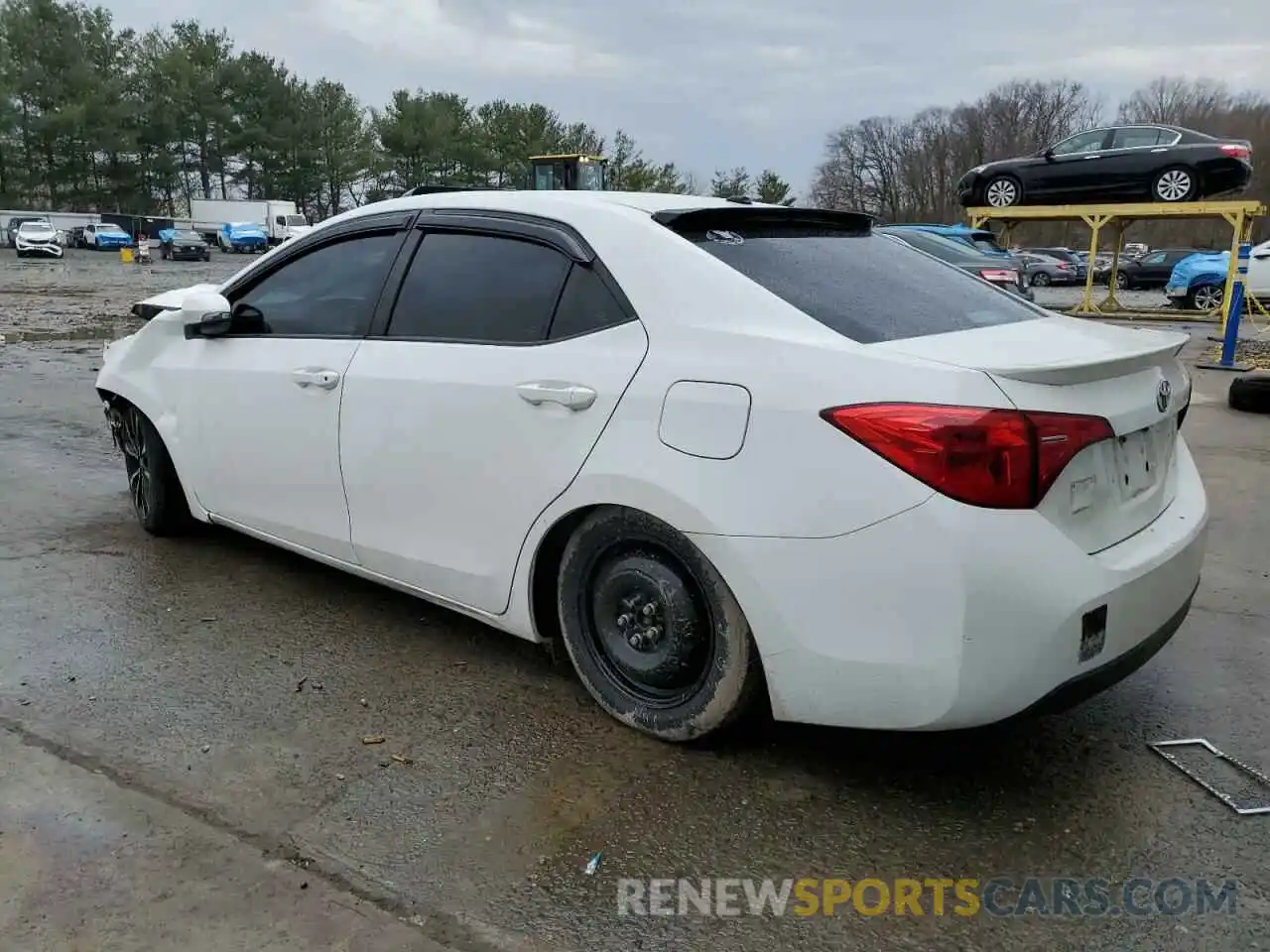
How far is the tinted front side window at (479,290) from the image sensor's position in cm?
316

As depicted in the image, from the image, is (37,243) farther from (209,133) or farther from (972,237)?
(972,237)

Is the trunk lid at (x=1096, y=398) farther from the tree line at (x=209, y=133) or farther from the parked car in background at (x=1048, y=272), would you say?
the tree line at (x=209, y=133)

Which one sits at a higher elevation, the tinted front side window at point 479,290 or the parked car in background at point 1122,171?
the parked car in background at point 1122,171

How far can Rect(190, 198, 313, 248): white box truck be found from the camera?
5841cm

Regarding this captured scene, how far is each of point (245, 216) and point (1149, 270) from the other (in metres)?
48.2

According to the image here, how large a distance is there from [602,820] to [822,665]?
27.6 inches

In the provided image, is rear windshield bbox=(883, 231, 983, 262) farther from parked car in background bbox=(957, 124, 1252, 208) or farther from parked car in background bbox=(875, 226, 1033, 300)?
parked car in background bbox=(957, 124, 1252, 208)

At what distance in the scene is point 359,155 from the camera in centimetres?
7225

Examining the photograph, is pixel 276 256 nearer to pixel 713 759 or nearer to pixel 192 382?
pixel 192 382

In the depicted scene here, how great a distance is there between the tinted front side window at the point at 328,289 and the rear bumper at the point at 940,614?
1758 millimetres

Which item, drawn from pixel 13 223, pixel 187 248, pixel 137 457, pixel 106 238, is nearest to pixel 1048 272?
pixel 137 457

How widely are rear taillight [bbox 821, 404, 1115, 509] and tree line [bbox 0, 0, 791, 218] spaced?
58.9 meters

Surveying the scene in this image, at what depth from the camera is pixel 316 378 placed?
3.65 m

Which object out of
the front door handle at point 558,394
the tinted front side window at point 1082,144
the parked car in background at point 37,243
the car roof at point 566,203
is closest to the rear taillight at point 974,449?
the front door handle at point 558,394
